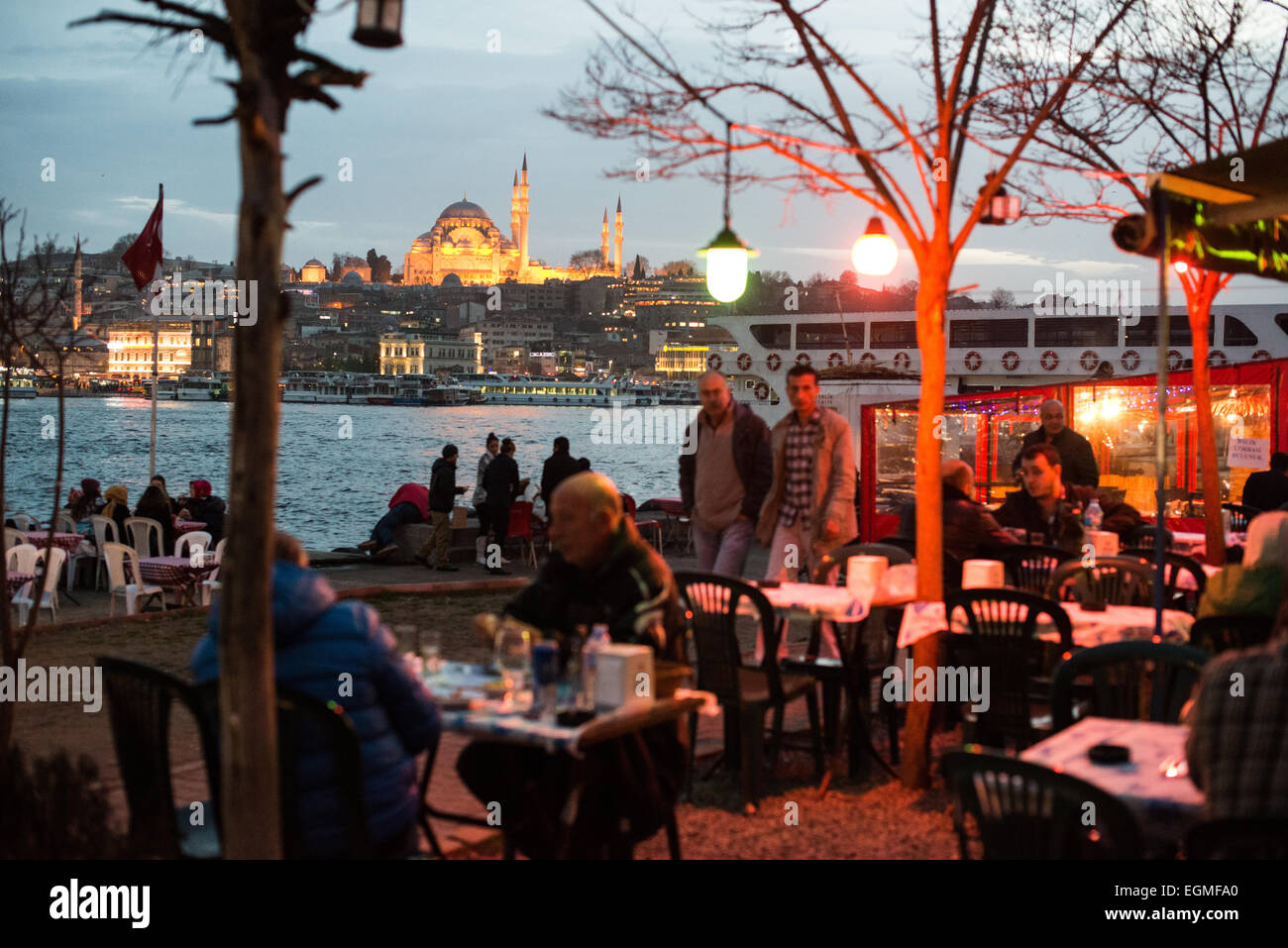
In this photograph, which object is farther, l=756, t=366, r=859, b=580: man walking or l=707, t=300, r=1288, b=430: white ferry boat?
l=707, t=300, r=1288, b=430: white ferry boat

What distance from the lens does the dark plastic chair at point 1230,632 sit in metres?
5.18

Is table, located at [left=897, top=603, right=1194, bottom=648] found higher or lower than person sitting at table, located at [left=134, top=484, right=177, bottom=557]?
higher

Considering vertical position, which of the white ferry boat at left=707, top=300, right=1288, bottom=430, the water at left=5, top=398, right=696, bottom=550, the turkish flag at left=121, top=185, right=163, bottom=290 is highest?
the white ferry boat at left=707, top=300, right=1288, bottom=430

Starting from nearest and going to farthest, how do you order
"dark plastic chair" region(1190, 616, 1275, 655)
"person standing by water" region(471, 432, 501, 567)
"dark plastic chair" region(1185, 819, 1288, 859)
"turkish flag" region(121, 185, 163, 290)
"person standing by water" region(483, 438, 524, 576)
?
"dark plastic chair" region(1185, 819, 1288, 859) < "dark plastic chair" region(1190, 616, 1275, 655) < "person standing by water" region(483, 438, 524, 576) < "person standing by water" region(471, 432, 501, 567) < "turkish flag" region(121, 185, 163, 290)

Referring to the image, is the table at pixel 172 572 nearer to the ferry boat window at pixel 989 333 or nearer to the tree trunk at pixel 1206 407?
the tree trunk at pixel 1206 407

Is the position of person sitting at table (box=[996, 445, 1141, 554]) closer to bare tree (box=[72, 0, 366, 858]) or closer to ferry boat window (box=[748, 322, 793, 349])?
bare tree (box=[72, 0, 366, 858])

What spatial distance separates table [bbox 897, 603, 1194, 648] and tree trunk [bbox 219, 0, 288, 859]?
366 centimetres

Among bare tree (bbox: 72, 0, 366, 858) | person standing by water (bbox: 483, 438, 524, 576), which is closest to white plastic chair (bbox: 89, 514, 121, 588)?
person standing by water (bbox: 483, 438, 524, 576)

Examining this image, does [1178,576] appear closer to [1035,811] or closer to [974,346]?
[1035,811]

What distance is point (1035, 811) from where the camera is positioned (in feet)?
10.0

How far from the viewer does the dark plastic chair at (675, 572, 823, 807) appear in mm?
6020

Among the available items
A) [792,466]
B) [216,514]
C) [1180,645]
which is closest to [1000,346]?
[216,514]

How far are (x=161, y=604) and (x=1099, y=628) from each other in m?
9.73
